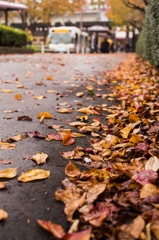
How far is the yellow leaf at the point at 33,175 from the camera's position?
162 cm

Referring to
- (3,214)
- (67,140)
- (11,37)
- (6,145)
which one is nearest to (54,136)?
(67,140)

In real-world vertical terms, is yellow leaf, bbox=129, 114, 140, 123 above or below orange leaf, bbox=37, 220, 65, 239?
above

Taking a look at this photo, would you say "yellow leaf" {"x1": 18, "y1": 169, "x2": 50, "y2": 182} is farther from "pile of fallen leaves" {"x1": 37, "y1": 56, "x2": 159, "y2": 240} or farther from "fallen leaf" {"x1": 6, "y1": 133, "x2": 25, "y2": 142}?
"fallen leaf" {"x1": 6, "y1": 133, "x2": 25, "y2": 142}

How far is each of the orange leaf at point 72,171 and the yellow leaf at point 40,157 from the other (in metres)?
0.25

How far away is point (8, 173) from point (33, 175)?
161mm

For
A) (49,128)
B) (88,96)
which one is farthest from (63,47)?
(49,128)

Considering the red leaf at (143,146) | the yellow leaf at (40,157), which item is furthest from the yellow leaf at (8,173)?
the red leaf at (143,146)

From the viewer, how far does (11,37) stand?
17.5m

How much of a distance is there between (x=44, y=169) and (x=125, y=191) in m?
0.60

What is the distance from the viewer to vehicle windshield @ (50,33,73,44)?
89.3ft

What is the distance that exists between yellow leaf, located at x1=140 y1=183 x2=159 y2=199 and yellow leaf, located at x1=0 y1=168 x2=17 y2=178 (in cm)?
81

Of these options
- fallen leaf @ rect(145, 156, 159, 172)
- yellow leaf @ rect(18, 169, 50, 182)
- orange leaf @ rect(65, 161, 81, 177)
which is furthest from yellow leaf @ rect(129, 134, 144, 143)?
yellow leaf @ rect(18, 169, 50, 182)

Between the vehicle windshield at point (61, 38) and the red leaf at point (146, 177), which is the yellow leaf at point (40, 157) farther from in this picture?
the vehicle windshield at point (61, 38)

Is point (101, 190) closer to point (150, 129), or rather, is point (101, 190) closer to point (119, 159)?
point (119, 159)
